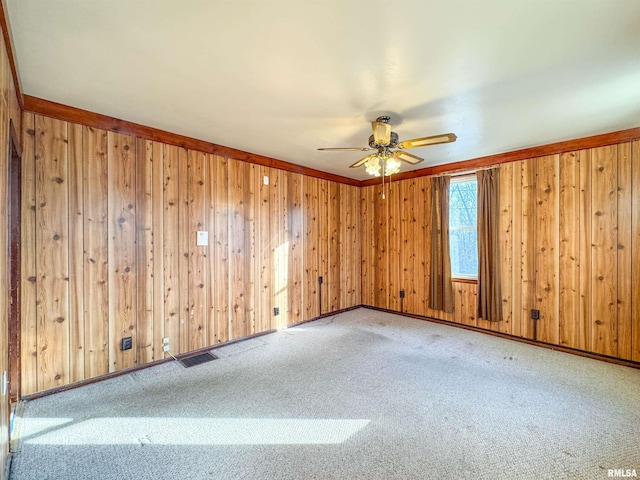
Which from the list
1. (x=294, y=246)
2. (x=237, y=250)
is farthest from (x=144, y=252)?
(x=294, y=246)

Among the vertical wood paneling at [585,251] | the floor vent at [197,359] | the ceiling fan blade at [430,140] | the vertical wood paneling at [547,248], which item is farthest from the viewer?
the vertical wood paneling at [547,248]

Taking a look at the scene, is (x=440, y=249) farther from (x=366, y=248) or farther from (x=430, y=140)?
(x=430, y=140)

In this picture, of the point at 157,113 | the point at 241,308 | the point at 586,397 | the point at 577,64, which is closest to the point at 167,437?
the point at 241,308

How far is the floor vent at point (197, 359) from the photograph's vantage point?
3.14 m

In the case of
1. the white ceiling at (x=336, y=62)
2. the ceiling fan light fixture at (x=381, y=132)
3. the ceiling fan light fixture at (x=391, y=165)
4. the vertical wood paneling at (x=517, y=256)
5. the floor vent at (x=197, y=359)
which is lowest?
the floor vent at (x=197, y=359)

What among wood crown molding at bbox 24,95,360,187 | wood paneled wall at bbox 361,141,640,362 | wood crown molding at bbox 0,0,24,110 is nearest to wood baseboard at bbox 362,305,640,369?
wood paneled wall at bbox 361,141,640,362

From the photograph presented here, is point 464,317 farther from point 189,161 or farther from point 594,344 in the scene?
point 189,161

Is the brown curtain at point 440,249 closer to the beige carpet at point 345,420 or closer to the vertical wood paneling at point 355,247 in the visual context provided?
the beige carpet at point 345,420

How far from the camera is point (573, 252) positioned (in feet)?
11.6

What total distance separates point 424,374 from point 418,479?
137cm

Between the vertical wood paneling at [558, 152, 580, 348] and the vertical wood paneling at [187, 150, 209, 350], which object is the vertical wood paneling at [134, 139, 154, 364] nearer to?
the vertical wood paneling at [187, 150, 209, 350]

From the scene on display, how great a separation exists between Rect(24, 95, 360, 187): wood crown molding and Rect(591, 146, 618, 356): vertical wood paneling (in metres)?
3.87

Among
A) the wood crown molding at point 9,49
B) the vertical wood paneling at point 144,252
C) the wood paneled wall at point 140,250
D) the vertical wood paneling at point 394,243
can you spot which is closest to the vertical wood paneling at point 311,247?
the wood paneled wall at point 140,250

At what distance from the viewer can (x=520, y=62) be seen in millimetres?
1948
